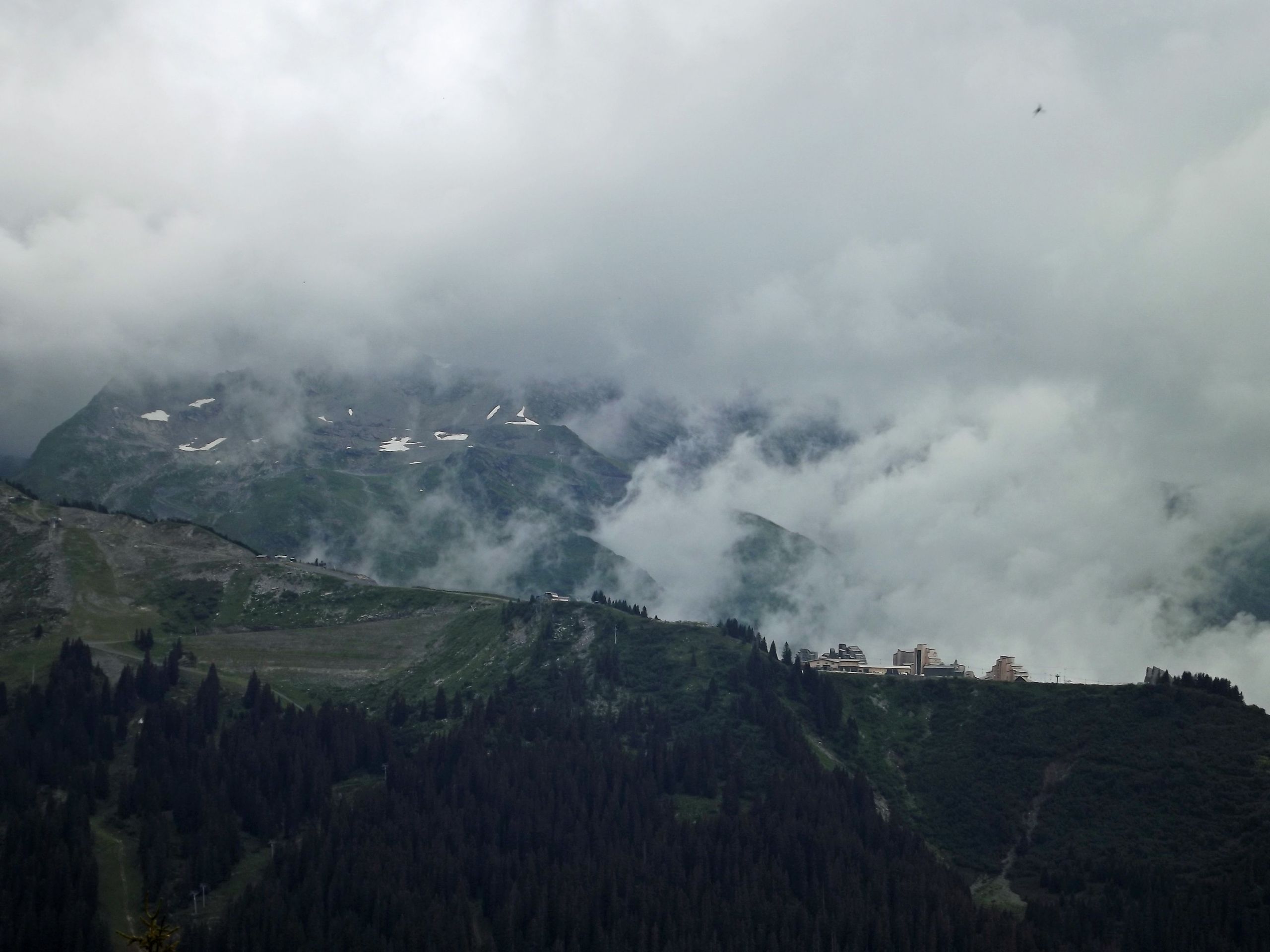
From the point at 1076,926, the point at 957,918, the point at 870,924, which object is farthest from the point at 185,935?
the point at 1076,926

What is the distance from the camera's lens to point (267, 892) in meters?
198

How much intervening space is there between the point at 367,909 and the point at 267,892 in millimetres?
15993

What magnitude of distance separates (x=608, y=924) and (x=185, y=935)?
6397 cm

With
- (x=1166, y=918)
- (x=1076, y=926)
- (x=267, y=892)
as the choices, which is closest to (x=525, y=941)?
(x=267, y=892)

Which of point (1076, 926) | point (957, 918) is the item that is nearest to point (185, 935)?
point (957, 918)

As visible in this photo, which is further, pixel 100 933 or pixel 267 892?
pixel 267 892

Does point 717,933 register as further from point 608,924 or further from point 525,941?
point 525,941

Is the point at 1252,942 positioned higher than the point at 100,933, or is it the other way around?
the point at 1252,942

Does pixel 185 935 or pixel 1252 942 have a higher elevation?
pixel 1252 942

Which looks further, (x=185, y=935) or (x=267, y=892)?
(x=267, y=892)

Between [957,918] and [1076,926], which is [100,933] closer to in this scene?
[957,918]

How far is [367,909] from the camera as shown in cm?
19762

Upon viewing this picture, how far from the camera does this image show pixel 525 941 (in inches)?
7766

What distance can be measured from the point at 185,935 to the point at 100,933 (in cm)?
1194
